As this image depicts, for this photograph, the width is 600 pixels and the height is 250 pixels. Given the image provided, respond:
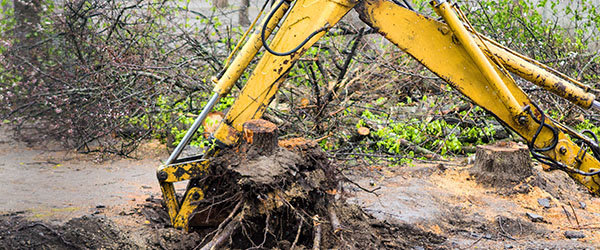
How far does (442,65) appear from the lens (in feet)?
11.8

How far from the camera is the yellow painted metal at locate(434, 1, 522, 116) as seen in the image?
3373 mm

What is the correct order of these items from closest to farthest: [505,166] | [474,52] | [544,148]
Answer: [474,52]
[544,148]
[505,166]

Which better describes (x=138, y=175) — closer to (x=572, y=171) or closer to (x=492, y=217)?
(x=492, y=217)

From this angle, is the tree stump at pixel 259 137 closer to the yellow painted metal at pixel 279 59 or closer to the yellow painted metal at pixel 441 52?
the yellow painted metal at pixel 279 59

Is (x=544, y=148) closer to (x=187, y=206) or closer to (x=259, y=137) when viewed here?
(x=259, y=137)

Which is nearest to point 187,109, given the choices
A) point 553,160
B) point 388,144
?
point 388,144

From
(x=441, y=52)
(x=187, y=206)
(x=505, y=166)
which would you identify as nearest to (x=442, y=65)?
(x=441, y=52)

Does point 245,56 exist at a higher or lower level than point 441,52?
lower

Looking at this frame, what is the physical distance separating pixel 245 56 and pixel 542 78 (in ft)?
6.81

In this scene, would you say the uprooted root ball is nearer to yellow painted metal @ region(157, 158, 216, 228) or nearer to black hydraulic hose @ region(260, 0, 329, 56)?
yellow painted metal @ region(157, 158, 216, 228)

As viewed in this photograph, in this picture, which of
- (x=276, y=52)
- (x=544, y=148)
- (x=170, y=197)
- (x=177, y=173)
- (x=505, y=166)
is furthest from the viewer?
(x=505, y=166)

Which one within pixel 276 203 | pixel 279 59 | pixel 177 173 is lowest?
pixel 276 203

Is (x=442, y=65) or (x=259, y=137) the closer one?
(x=442, y=65)

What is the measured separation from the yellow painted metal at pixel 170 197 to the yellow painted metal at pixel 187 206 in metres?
0.04
